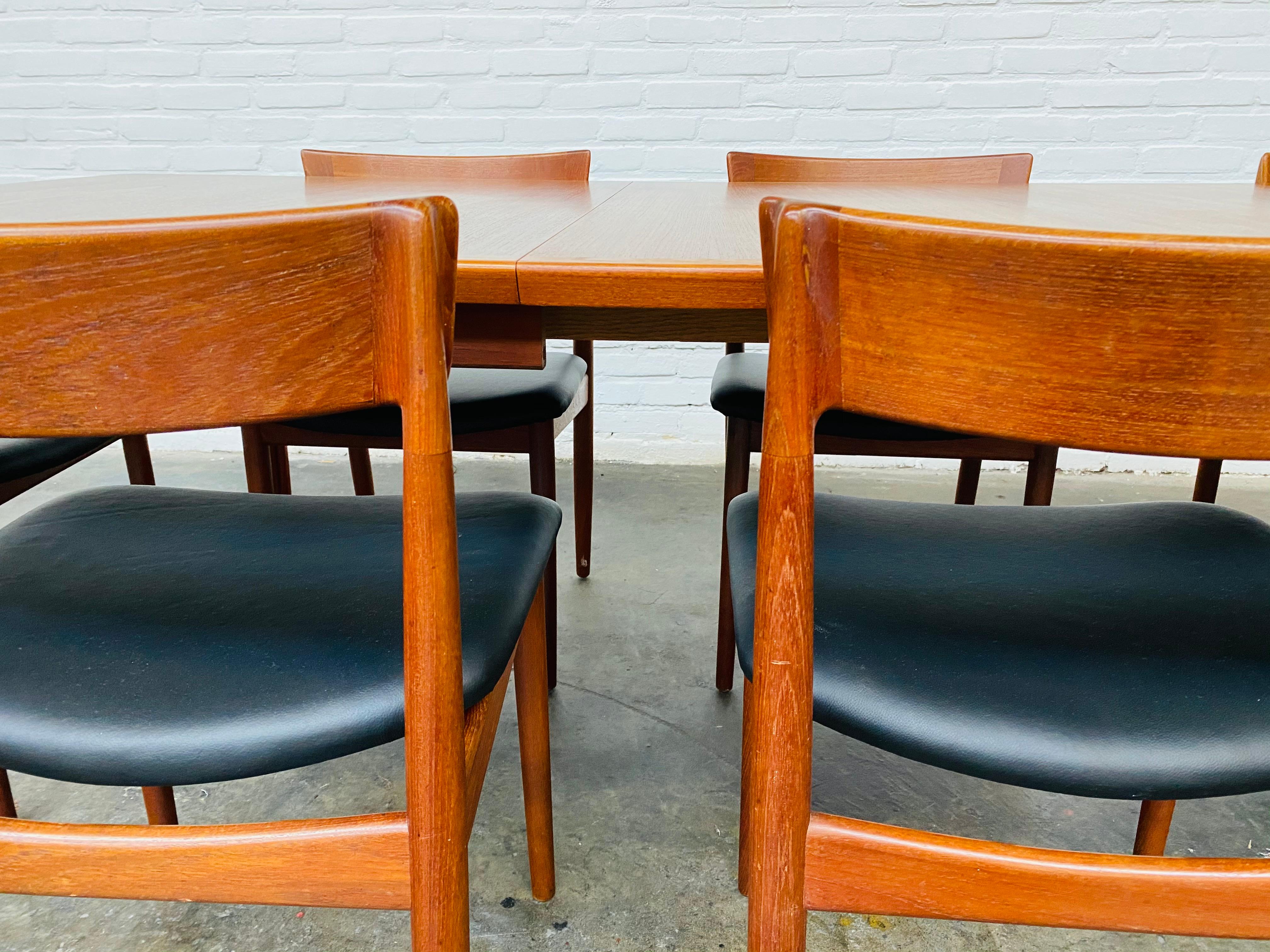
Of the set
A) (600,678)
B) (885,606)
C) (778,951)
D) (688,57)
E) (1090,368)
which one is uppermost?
(688,57)

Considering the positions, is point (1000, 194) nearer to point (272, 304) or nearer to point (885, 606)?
point (885, 606)

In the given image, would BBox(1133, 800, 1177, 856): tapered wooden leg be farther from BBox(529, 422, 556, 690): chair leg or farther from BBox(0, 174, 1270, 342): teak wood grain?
BBox(529, 422, 556, 690): chair leg

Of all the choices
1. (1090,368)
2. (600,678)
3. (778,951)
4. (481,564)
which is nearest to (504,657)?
(481,564)

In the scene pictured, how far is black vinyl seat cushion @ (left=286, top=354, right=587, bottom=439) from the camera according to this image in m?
1.15

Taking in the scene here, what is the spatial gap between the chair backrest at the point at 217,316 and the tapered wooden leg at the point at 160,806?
588 mm

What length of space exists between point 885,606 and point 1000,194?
754mm

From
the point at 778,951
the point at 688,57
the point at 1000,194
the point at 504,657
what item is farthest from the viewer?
the point at 688,57

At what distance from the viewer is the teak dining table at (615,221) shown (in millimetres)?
561

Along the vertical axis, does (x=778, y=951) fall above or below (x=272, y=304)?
below

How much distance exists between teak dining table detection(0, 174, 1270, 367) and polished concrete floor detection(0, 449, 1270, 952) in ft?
2.09

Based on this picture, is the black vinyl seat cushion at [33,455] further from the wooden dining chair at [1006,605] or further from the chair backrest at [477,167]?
the wooden dining chair at [1006,605]

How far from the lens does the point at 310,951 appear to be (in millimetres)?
887

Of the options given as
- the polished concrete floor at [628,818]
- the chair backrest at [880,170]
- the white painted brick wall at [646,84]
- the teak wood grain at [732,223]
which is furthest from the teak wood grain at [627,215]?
the white painted brick wall at [646,84]

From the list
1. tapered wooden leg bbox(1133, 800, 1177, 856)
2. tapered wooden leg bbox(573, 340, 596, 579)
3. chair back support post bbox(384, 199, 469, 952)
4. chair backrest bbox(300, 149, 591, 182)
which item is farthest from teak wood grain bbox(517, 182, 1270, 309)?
tapered wooden leg bbox(1133, 800, 1177, 856)
